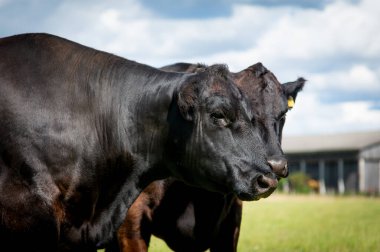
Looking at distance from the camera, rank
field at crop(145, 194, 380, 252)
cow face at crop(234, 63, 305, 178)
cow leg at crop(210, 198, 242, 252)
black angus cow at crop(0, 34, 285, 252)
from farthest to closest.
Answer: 1. field at crop(145, 194, 380, 252)
2. cow leg at crop(210, 198, 242, 252)
3. cow face at crop(234, 63, 305, 178)
4. black angus cow at crop(0, 34, 285, 252)

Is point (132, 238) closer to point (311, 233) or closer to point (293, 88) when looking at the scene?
point (293, 88)

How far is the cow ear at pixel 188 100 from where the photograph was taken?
492 centimetres

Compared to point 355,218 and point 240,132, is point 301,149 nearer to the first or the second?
point 355,218

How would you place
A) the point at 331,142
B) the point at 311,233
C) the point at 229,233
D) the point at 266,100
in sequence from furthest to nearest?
the point at 331,142 < the point at 311,233 < the point at 229,233 < the point at 266,100

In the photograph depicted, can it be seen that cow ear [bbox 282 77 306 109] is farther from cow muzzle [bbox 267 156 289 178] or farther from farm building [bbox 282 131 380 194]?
farm building [bbox 282 131 380 194]

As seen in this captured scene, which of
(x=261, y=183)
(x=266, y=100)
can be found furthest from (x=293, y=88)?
(x=261, y=183)

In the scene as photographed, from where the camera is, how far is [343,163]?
44.0 metres

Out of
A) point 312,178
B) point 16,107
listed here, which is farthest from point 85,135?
point 312,178

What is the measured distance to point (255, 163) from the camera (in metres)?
4.73

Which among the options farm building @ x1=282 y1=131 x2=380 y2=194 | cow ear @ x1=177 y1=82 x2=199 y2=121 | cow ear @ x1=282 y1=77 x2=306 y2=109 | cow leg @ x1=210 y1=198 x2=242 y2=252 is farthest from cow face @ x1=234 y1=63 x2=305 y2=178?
farm building @ x1=282 y1=131 x2=380 y2=194

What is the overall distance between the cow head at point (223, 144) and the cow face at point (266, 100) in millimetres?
411

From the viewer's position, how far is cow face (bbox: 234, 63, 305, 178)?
5636 millimetres

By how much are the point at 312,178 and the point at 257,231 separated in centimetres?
3270

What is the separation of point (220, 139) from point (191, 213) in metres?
1.94
